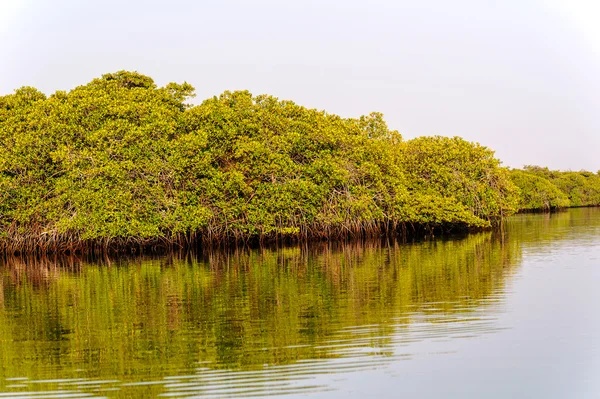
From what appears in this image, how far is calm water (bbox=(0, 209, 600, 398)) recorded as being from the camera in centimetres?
779

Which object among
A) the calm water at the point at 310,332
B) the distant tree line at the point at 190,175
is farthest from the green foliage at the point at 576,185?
the calm water at the point at 310,332

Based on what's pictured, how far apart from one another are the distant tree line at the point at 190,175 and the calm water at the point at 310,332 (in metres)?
6.54

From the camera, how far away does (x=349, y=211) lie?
1152 inches

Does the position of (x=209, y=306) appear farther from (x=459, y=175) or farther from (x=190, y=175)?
(x=459, y=175)

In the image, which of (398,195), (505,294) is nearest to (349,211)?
(398,195)

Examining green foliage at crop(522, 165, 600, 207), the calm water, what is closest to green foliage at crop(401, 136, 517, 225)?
the calm water

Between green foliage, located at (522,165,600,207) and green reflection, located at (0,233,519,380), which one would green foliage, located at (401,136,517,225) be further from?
green foliage, located at (522,165,600,207)

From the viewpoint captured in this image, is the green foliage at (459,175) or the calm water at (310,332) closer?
the calm water at (310,332)

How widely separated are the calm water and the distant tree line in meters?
6.54

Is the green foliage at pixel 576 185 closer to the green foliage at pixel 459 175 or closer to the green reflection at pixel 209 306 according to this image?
the green foliage at pixel 459 175

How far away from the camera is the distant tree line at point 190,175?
25000 mm

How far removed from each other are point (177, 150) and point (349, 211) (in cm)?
733

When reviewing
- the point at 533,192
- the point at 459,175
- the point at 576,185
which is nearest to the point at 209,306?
the point at 459,175

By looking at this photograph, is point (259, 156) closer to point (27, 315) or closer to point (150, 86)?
point (150, 86)
